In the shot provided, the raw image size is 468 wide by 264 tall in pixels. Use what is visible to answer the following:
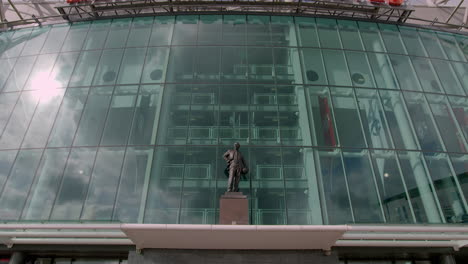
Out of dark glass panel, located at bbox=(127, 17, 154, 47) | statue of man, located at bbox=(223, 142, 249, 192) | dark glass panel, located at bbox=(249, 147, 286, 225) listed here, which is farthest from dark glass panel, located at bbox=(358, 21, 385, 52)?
dark glass panel, located at bbox=(127, 17, 154, 47)

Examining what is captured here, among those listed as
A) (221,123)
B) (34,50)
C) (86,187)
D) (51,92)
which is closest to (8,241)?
(86,187)

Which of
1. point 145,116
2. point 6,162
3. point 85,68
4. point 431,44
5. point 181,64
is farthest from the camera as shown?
point 431,44

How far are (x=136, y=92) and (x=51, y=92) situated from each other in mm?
5021

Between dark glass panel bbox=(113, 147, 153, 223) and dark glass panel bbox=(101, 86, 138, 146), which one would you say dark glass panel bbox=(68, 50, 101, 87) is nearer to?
dark glass panel bbox=(101, 86, 138, 146)

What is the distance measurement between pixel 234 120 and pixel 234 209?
5.07 m

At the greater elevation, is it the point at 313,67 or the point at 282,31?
the point at 282,31

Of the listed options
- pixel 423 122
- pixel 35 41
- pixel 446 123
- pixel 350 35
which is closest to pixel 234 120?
pixel 350 35

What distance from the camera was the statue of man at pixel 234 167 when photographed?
550 inches

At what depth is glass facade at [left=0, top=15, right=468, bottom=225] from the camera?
14672mm

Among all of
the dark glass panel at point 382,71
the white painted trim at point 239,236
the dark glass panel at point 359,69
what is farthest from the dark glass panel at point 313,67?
the white painted trim at point 239,236

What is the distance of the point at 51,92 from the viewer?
18.3 m

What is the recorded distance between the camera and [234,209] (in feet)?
43.3

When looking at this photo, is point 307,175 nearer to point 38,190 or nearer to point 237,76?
point 237,76

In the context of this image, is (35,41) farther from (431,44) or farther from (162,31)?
(431,44)
